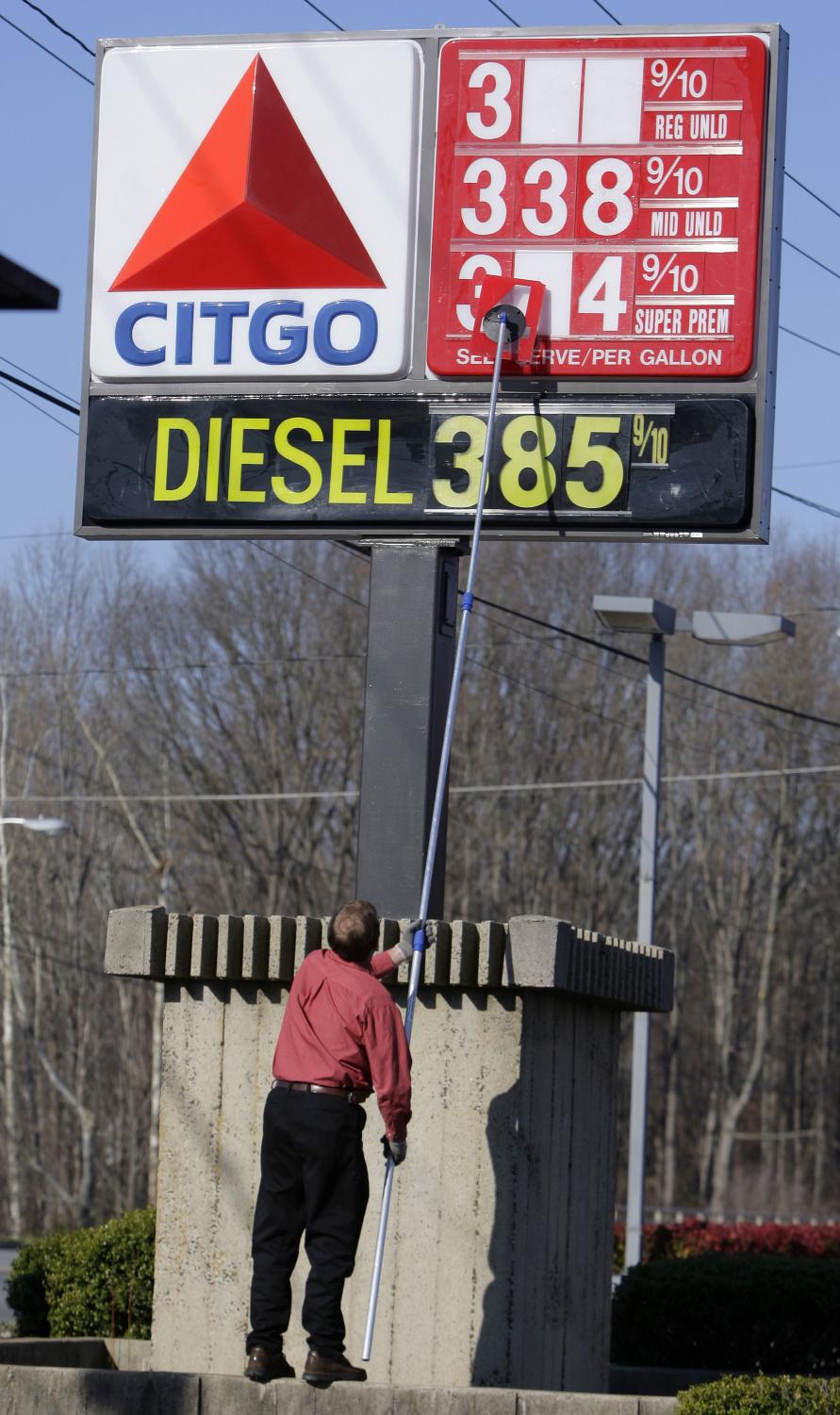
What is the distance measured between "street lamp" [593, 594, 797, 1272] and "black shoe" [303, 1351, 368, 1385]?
996 centimetres

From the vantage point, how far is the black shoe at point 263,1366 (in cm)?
769

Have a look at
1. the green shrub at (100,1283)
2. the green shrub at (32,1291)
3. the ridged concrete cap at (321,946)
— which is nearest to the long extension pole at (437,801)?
the ridged concrete cap at (321,946)

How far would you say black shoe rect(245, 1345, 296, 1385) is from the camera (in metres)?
7.69

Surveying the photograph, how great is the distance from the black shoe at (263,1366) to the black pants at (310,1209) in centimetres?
3

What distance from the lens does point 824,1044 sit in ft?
176

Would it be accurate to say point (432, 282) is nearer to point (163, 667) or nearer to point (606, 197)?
point (606, 197)

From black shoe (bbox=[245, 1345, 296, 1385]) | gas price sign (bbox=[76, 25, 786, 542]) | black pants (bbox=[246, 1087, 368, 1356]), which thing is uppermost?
gas price sign (bbox=[76, 25, 786, 542])

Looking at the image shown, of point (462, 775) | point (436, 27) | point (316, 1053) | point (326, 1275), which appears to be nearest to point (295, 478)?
point (436, 27)

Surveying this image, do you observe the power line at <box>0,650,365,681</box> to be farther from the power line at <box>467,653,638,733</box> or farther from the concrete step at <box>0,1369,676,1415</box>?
the concrete step at <box>0,1369,676,1415</box>

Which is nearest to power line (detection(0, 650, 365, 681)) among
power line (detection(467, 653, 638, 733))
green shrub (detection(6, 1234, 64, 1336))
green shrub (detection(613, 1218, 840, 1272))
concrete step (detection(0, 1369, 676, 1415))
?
power line (detection(467, 653, 638, 733))

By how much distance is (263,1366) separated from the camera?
303 inches

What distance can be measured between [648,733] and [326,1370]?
11.7 meters

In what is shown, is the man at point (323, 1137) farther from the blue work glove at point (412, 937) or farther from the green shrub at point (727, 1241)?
the green shrub at point (727, 1241)

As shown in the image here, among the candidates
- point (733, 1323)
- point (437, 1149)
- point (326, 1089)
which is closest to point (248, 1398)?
point (326, 1089)
